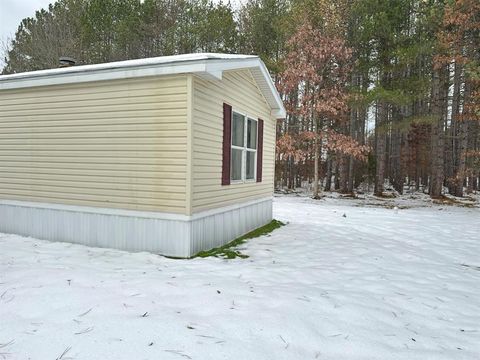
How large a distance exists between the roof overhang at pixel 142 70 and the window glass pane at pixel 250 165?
2.12m

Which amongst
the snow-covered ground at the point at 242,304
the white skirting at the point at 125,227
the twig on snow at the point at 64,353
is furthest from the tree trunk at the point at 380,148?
the twig on snow at the point at 64,353

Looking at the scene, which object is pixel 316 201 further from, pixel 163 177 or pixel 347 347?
pixel 347 347

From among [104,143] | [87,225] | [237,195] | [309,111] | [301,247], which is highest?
[309,111]

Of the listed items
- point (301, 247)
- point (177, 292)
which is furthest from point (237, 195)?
point (177, 292)

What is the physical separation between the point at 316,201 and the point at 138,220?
35.4 feet

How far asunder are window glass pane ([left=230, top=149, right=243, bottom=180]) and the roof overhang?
1.89 metres

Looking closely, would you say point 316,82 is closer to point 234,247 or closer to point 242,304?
point 234,247

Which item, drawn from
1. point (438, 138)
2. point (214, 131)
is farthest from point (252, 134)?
point (438, 138)

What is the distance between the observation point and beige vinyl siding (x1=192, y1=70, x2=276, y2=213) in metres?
5.59

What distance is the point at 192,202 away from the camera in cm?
546

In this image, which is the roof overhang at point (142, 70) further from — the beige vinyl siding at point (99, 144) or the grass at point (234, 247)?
the grass at point (234, 247)

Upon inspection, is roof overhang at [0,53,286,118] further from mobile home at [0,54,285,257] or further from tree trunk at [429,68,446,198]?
tree trunk at [429,68,446,198]

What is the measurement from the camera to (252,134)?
8.23 m

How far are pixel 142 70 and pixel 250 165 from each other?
145 inches
